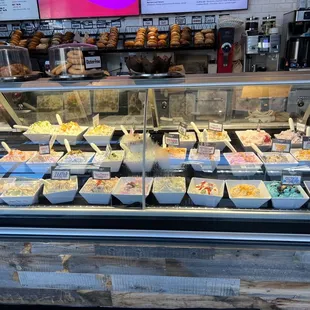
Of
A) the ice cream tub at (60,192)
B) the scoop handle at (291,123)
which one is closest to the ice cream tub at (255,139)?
the scoop handle at (291,123)

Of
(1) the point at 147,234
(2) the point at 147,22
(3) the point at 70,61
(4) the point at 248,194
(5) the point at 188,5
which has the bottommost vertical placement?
(1) the point at 147,234

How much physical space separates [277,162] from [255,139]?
13.8 inches

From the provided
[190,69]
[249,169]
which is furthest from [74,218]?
[190,69]

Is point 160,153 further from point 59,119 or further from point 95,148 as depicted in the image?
point 59,119

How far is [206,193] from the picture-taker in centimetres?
178

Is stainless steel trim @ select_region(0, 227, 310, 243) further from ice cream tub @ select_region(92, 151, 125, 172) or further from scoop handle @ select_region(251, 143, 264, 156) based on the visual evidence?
scoop handle @ select_region(251, 143, 264, 156)

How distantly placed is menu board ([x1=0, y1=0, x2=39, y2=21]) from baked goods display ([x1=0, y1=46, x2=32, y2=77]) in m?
3.86

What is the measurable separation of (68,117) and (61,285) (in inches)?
54.1

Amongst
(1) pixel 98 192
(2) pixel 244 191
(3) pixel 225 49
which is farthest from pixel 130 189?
(3) pixel 225 49

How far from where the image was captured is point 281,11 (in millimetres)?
5105

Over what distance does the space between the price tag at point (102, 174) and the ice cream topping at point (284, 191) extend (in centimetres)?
98

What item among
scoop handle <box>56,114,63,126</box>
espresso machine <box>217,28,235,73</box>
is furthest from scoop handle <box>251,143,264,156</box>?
espresso machine <box>217,28,235,73</box>

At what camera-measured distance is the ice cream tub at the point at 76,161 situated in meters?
2.02

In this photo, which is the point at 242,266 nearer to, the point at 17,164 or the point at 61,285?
the point at 61,285
